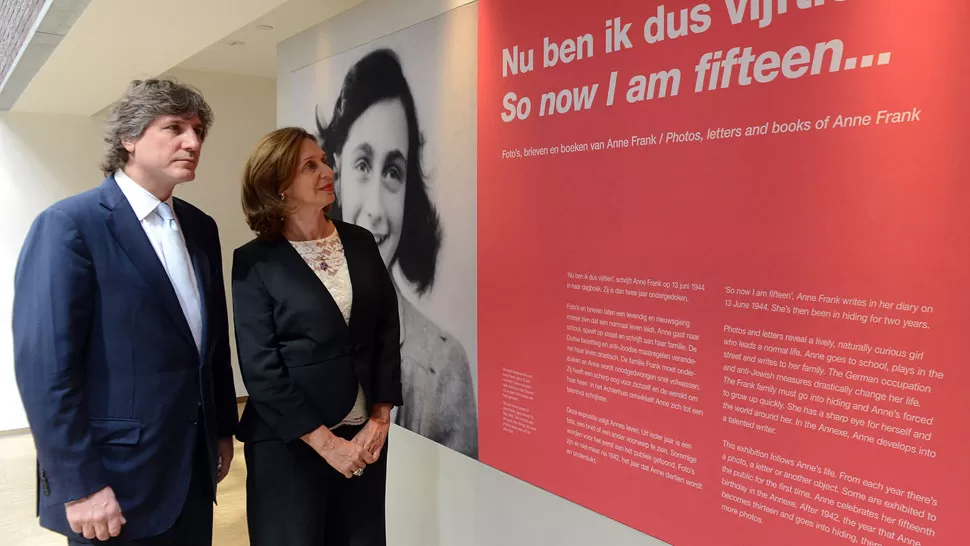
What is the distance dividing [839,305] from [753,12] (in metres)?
0.73

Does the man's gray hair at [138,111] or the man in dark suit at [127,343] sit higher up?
the man's gray hair at [138,111]

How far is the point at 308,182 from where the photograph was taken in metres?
2.05

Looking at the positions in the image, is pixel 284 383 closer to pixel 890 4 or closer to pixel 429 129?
pixel 429 129

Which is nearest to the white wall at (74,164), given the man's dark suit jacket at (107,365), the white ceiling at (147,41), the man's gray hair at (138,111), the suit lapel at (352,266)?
the white ceiling at (147,41)

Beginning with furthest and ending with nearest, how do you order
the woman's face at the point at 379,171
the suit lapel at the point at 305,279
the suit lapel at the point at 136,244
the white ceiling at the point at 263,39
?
the white ceiling at the point at 263,39 → the woman's face at the point at 379,171 → the suit lapel at the point at 305,279 → the suit lapel at the point at 136,244

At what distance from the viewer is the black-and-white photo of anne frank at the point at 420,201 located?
2643mm

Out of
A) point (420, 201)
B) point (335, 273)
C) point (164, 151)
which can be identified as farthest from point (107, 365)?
point (420, 201)

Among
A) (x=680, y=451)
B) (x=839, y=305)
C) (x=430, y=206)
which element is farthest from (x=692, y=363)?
(x=430, y=206)

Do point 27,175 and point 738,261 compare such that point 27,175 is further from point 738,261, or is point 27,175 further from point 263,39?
point 738,261

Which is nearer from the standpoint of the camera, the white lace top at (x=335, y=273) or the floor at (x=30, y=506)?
→ the white lace top at (x=335, y=273)

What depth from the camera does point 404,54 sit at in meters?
2.89

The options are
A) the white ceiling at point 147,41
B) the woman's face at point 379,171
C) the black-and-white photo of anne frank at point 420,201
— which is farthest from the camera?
the white ceiling at point 147,41

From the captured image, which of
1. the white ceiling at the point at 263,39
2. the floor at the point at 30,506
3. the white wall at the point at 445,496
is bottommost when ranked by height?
the floor at the point at 30,506

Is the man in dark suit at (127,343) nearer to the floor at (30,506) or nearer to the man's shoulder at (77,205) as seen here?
the man's shoulder at (77,205)
